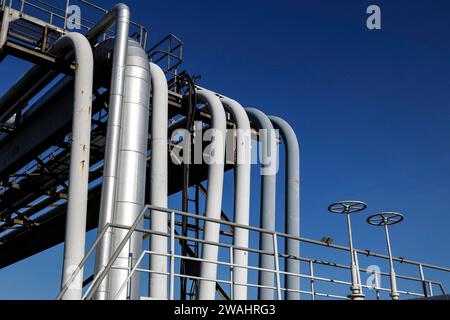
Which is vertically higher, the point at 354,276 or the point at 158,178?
the point at 158,178

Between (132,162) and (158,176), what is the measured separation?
72.9 inches

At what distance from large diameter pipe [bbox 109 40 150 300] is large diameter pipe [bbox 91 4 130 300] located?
5.4 inches

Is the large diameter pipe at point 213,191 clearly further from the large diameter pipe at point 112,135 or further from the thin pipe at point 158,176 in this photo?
the large diameter pipe at point 112,135

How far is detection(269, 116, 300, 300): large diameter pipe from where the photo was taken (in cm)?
1650

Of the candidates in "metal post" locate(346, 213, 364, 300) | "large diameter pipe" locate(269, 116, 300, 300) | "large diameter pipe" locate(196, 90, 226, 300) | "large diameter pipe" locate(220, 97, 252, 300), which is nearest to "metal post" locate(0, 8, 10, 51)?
"large diameter pipe" locate(196, 90, 226, 300)

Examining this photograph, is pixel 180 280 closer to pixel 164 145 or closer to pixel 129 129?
pixel 164 145

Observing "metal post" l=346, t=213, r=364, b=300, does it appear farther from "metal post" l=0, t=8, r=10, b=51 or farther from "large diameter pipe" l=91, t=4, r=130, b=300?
"metal post" l=0, t=8, r=10, b=51

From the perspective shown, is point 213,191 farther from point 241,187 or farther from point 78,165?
point 78,165

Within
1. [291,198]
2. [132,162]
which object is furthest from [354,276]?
Answer: [291,198]

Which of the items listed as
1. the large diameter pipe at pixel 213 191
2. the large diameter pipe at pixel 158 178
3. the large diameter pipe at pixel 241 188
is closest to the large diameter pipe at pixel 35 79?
the large diameter pipe at pixel 158 178

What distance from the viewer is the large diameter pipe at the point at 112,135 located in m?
11.6

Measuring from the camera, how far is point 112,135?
13.0m
